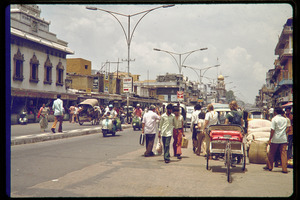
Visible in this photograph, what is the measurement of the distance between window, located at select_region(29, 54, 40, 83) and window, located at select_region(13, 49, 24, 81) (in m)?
1.55

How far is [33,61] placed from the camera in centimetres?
3152

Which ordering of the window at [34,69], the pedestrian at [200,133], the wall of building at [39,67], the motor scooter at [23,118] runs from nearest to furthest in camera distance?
1. the pedestrian at [200,133]
2. the motor scooter at [23,118]
3. the wall of building at [39,67]
4. the window at [34,69]

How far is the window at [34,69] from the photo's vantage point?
102 ft

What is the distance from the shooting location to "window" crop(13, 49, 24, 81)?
28609 millimetres

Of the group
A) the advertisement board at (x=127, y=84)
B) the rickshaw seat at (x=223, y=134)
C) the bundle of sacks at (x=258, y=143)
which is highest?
the advertisement board at (x=127, y=84)

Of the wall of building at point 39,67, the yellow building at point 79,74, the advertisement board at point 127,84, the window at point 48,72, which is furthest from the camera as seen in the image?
the yellow building at point 79,74

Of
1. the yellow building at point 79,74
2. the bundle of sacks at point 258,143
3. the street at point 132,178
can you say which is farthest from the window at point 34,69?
the bundle of sacks at point 258,143

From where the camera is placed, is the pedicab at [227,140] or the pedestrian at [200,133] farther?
the pedestrian at [200,133]

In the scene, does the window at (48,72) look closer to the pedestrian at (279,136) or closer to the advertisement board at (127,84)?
the advertisement board at (127,84)

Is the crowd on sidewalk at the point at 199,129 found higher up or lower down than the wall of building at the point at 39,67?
lower down

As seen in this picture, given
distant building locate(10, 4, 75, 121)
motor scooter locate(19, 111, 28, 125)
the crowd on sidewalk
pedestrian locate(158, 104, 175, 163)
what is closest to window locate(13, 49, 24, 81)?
distant building locate(10, 4, 75, 121)

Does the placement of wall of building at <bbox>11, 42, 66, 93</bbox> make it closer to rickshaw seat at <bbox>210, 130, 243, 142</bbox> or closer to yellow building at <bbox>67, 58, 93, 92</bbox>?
yellow building at <bbox>67, 58, 93, 92</bbox>
